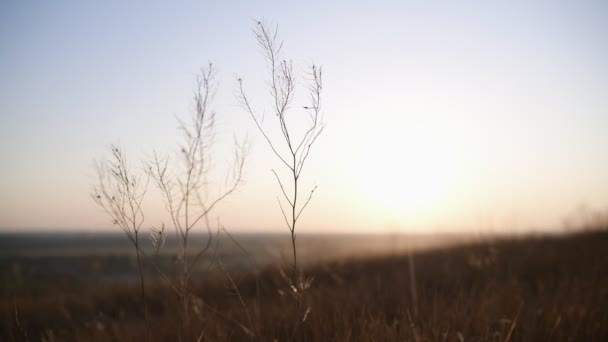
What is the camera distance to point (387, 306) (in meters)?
2.86

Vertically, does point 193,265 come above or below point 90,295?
above

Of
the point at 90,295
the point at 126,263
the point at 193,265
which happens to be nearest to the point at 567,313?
the point at 193,265

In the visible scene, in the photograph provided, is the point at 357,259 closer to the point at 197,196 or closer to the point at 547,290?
the point at 547,290

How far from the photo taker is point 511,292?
9.44 ft

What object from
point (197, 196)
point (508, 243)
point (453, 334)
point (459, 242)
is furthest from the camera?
point (459, 242)

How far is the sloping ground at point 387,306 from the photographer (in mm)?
2051

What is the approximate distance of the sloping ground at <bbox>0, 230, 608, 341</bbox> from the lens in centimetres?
205

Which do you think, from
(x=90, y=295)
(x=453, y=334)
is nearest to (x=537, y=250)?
(x=453, y=334)

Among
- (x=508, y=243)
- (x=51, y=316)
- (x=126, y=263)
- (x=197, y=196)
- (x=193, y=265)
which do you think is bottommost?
(x=126, y=263)

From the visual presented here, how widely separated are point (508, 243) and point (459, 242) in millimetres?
1546

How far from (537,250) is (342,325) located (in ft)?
15.5

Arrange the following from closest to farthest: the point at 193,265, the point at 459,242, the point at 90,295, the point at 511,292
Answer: the point at 193,265 < the point at 511,292 < the point at 90,295 < the point at 459,242

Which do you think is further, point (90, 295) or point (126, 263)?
point (126, 263)

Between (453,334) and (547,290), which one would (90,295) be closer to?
(453,334)
